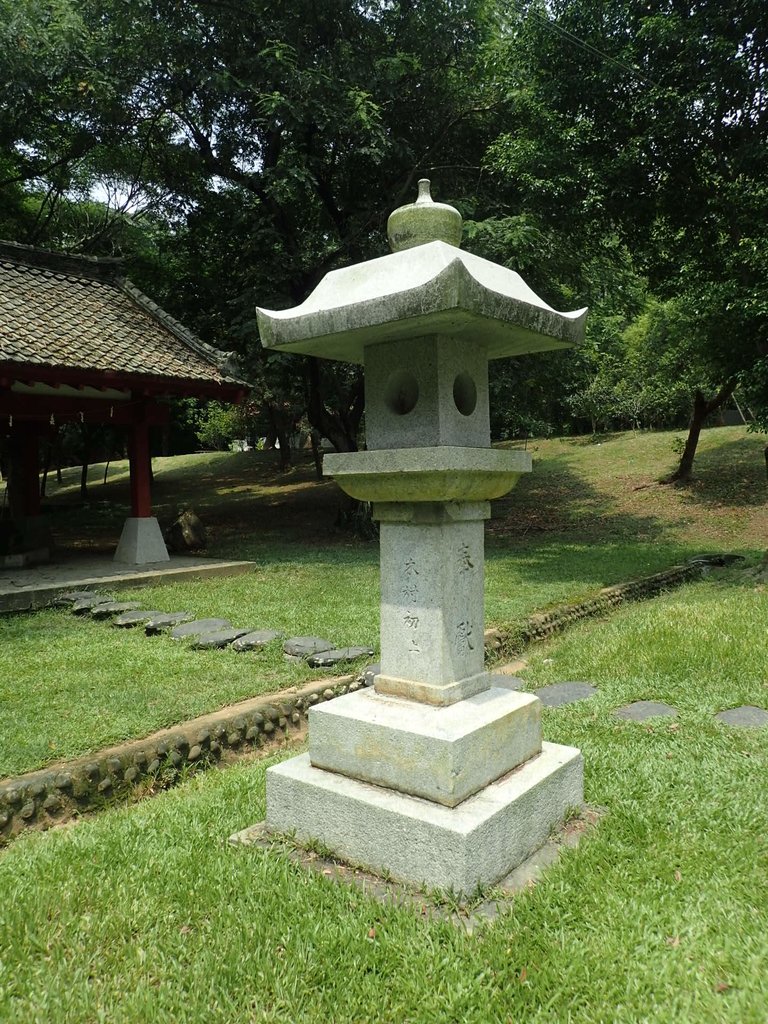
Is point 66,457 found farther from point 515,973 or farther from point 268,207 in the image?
point 515,973

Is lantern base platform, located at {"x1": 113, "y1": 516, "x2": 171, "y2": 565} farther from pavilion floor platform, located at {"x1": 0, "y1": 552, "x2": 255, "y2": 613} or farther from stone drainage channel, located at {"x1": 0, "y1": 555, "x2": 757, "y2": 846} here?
stone drainage channel, located at {"x1": 0, "y1": 555, "x2": 757, "y2": 846}

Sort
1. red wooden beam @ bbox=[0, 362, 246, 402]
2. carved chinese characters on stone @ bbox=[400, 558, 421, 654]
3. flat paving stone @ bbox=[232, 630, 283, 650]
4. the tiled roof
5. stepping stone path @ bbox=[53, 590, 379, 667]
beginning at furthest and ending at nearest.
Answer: the tiled roof → red wooden beam @ bbox=[0, 362, 246, 402] → flat paving stone @ bbox=[232, 630, 283, 650] → stepping stone path @ bbox=[53, 590, 379, 667] → carved chinese characters on stone @ bbox=[400, 558, 421, 654]

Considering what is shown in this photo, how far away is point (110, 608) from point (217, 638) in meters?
2.12

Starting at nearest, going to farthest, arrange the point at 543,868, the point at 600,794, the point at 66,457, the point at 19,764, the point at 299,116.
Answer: the point at 543,868
the point at 600,794
the point at 19,764
the point at 299,116
the point at 66,457

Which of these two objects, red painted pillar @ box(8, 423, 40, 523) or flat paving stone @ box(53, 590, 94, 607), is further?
red painted pillar @ box(8, 423, 40, 523)

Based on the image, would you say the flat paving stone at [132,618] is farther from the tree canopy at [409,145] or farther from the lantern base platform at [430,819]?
the tree canopy at [409,145]

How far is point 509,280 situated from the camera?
140 inches

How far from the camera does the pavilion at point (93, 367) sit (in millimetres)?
9406

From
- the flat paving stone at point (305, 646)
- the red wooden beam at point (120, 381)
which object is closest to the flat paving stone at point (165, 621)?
the flat paving stone at point (305, 646)

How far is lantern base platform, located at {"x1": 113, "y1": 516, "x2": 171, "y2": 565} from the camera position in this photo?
10.9 m

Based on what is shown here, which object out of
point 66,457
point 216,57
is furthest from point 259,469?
point 216,57

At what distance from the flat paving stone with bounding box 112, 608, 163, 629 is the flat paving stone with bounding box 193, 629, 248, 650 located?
116cm

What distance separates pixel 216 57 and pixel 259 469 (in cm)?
1664

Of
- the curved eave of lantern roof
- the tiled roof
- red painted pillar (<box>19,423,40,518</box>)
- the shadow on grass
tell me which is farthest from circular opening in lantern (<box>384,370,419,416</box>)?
the shadow on grass
